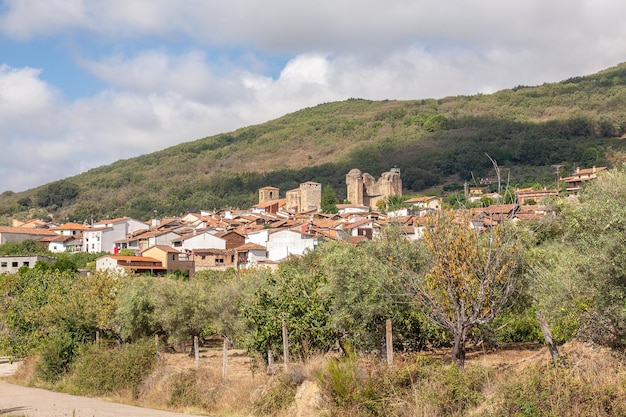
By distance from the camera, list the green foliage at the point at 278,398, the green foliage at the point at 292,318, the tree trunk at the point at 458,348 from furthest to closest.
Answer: the green foliage at the point at 292,318 < the green foliage at the point at 278,398 < the tree trunk at the point at 458,348

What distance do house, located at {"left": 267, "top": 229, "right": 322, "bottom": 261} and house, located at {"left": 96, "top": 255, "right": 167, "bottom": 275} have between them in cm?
1144

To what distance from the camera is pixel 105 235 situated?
91.1m

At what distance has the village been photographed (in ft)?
225

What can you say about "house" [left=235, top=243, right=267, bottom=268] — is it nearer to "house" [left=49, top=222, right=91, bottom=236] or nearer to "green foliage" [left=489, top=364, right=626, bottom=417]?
"house" [left=49, top=222, right=91, bottom=236]

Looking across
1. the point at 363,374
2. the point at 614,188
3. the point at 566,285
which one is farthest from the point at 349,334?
the point at 614,188

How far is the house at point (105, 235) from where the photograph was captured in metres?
90.2

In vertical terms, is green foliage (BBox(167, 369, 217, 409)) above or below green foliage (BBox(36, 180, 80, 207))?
below

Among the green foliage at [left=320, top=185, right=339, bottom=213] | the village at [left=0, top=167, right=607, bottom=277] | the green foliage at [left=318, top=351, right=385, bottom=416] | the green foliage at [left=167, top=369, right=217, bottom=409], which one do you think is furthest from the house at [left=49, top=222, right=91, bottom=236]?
the green foliage at [left=318, top=351, right=385, bottom=416]

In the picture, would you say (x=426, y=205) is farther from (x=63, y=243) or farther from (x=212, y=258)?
(x=63, y=243)

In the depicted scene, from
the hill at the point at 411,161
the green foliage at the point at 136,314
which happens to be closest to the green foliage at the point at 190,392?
the green foliage at the point at 136,314

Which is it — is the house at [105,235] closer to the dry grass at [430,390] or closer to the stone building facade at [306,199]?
the stone building facade at [306,199]

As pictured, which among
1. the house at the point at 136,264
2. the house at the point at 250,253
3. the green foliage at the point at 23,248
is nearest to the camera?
the house at the point at 136,264

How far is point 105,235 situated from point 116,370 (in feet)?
246

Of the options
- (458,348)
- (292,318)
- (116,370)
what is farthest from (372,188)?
(458,348)
